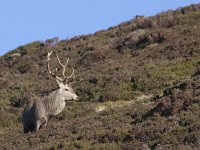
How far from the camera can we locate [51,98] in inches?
779

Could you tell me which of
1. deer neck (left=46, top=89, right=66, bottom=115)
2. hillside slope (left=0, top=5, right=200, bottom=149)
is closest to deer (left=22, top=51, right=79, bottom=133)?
deer neck (left=46, top=89, right=66, bottom=115)

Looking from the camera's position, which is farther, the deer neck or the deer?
the deer neck

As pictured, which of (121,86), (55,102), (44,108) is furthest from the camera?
(121,86)

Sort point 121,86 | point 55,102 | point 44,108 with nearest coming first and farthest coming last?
point 44,108, point 55,102, point 121,86

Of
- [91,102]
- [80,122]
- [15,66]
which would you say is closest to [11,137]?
[80,122]

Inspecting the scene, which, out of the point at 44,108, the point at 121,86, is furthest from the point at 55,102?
the point at 121,86

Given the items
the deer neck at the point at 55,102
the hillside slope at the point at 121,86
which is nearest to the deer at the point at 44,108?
the deer neck at the point at 55,102

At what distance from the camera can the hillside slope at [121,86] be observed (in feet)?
47.2

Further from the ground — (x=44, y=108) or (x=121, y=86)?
(x=121, y=86)

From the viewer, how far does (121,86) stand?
25.0 m

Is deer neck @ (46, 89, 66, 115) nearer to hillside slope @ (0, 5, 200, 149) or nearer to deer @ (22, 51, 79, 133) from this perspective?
deer @ (22, 51, 79, 133)

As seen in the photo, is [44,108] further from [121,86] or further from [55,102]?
[121,86]

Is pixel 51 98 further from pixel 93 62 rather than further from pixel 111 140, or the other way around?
pixel 93 62

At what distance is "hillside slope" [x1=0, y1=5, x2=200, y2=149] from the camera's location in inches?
566
